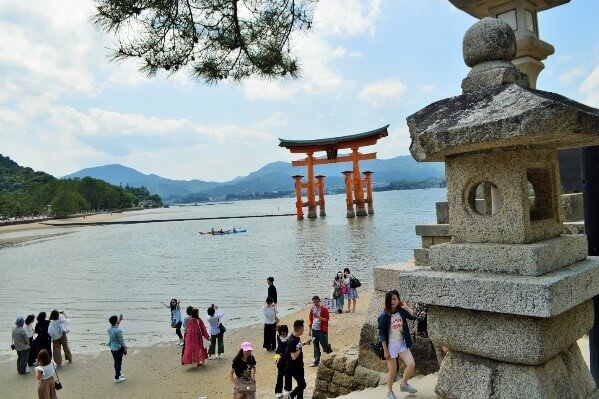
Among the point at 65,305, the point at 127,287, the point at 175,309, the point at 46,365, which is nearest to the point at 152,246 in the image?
the point at 127,287

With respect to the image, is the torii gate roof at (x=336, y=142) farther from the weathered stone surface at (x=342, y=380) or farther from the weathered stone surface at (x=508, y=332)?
the weathered stone surface at (x=508, y=332)

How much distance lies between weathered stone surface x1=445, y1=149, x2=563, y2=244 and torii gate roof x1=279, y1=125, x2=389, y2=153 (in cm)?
4330

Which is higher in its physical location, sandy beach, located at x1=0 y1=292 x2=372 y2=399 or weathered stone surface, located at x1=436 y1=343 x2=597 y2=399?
weathered stone surface, located at x1=436 y1=343 x2=597 y2=399

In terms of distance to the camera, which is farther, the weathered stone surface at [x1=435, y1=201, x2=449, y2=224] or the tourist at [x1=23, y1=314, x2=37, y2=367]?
the tourist at [x1=23, y1=314, x2=37, y2=367]

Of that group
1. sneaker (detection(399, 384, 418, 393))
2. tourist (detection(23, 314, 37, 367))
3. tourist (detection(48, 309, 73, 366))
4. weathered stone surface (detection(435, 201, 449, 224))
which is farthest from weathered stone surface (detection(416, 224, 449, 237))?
tourist (detection(23, 314, 37, 367))

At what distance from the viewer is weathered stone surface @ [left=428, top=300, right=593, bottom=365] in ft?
8.06

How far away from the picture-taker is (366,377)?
5262 millimetres

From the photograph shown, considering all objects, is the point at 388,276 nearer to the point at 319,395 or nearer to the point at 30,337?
the point at 319,395

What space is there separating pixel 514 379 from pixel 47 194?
334 feet

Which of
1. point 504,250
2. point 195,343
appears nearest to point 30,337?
point 195,343

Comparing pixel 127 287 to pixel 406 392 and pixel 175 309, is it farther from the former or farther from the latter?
pixel 406 392

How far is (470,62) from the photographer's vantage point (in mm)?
2945

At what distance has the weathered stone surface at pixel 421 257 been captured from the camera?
484cm

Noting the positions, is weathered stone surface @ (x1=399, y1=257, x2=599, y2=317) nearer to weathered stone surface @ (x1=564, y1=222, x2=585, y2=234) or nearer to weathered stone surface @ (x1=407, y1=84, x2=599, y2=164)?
weathered stone surface @ (x1=407, y1=84, x2=599, y2=164)
